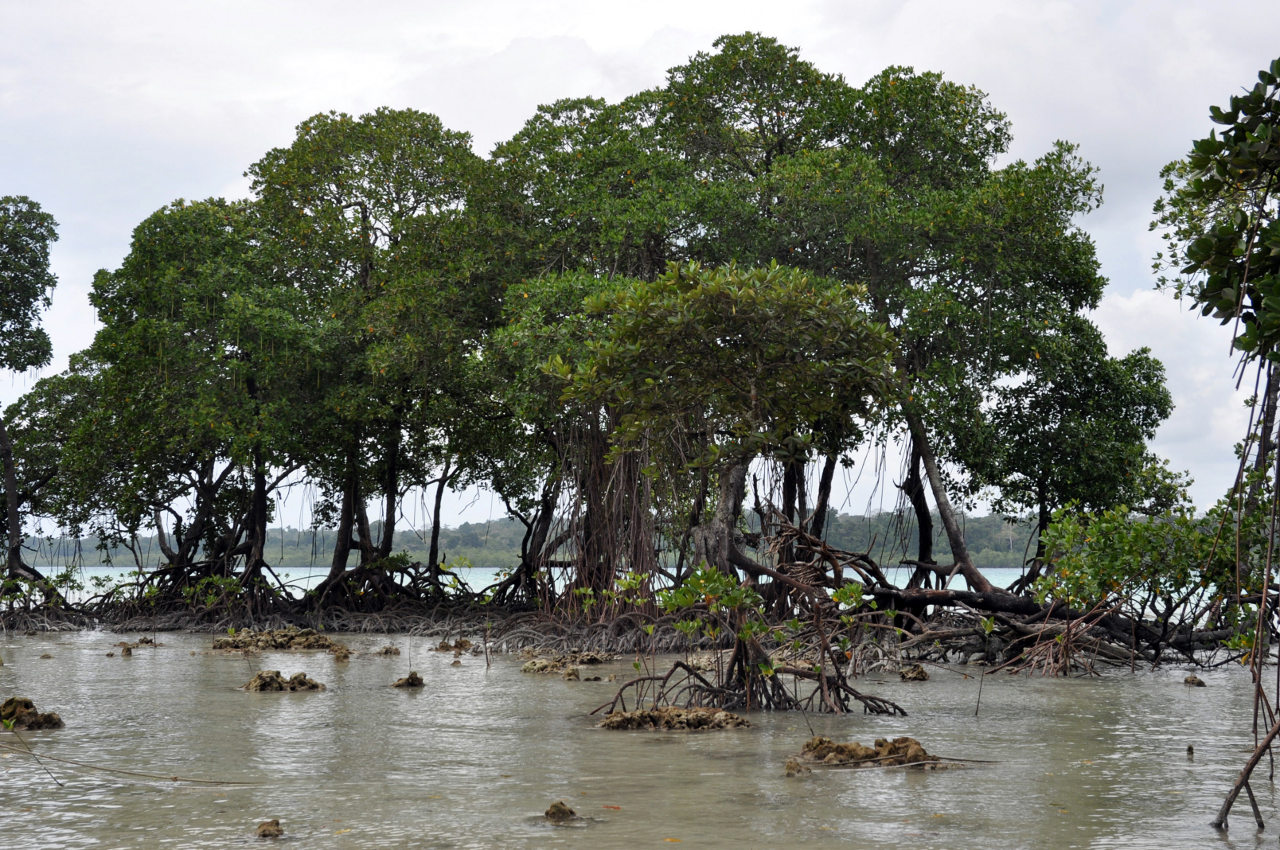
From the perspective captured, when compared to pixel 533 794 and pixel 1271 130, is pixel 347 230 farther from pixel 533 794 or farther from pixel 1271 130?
pixel 1271 130

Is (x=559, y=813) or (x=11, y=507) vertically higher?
(x=11, y=507)

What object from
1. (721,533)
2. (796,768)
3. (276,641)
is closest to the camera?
(796,768)

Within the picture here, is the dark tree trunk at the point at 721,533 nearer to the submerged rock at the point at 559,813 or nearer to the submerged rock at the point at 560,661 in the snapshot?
the submerged rock at the point at 560,661

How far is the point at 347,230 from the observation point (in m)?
17.9

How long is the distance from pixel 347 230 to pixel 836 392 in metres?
11.1

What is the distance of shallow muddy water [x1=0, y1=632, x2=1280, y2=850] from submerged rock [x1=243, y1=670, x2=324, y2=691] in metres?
0.21

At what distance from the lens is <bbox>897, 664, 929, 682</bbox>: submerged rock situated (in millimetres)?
11148

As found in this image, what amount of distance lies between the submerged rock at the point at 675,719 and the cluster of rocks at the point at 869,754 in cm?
138

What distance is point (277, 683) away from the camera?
10.1 metres

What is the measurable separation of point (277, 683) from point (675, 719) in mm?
4155

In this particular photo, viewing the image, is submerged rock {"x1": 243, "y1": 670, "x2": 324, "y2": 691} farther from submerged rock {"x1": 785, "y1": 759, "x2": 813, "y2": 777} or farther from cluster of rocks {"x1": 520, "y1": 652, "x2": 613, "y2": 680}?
submerged rock {"x1": 785, "y1": 759, "x2": 813, "y2": 777}

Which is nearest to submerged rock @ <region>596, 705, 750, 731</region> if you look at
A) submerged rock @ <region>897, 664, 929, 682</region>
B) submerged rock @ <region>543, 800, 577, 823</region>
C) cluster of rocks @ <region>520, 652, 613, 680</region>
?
submerged rock @ <region>543, 800, 577, 823</region>

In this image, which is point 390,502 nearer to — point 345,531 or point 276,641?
point 345,531

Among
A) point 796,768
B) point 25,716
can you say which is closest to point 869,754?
point 796,768
